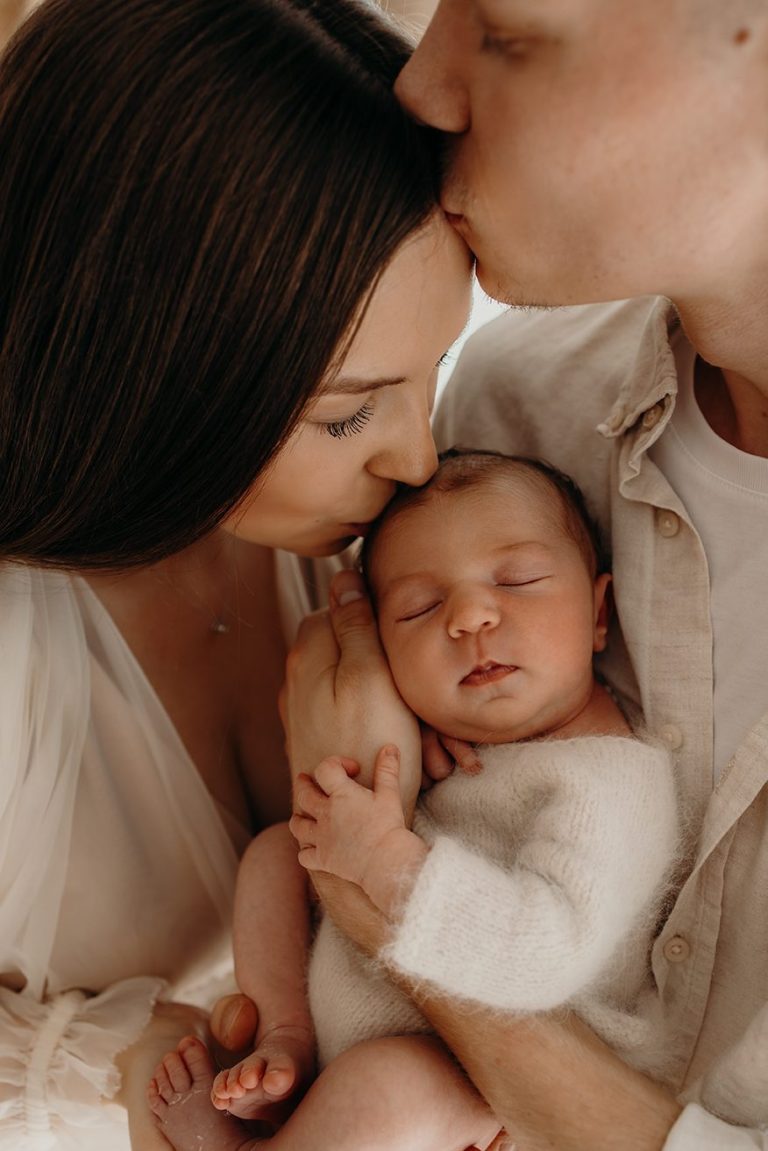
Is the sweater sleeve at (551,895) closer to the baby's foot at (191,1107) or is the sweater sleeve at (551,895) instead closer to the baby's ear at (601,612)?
the baby's ear at (601,612)

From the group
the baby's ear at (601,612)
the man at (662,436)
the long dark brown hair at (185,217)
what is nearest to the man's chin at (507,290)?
the man at (662,436)

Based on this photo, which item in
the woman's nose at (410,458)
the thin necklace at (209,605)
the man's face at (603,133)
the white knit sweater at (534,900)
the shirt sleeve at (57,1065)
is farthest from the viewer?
the thin necklace at (209,605)

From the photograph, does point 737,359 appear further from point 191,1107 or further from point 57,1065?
point 57,1065

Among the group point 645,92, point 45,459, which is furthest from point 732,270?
point 45,459

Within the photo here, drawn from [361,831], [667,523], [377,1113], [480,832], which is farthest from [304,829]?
[667,523]

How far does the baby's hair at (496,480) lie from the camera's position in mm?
1715

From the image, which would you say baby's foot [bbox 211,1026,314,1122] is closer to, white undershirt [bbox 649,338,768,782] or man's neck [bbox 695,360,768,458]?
white undershirt [bbox 649,338,768,782]

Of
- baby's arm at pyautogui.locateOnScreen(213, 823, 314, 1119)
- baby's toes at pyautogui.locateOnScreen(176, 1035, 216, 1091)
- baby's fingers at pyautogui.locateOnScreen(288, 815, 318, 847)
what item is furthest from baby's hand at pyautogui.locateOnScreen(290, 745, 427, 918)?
baby's toes at pyautogui.locateOnScreen(176, 1035, 216, 1091)

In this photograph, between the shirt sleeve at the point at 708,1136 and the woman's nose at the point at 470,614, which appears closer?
the shirt sleeve at the point at 708,1136

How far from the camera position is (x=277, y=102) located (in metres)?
1.30

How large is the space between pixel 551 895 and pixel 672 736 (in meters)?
0.32

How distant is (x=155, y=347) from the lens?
1328mm

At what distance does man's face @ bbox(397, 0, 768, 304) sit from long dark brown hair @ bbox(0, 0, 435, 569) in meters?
0.09

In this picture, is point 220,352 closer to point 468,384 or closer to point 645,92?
point 645,92
